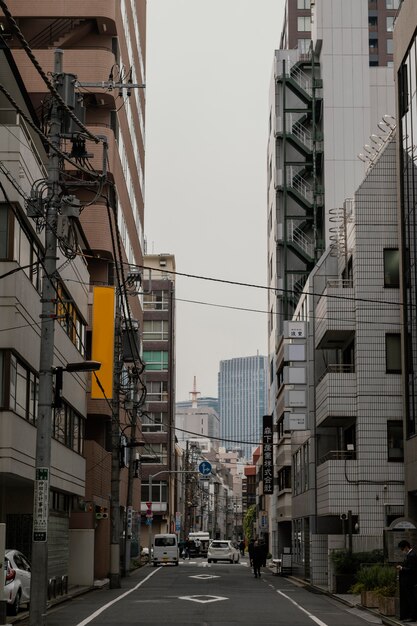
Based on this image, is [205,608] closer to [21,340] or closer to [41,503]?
[41,503]

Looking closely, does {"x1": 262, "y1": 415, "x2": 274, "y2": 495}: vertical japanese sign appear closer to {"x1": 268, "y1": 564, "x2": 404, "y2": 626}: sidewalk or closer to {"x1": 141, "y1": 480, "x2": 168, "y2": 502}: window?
{"x1": 268, "y1": 564, "x2": 404, "y2": 626}: sidewalk

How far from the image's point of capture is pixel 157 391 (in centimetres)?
12062

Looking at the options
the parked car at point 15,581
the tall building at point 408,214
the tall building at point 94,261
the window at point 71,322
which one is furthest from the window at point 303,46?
the parked car at point 15,581

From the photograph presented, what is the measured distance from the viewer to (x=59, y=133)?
21953 millimetres

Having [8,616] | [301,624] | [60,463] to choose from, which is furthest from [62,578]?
[301,624]

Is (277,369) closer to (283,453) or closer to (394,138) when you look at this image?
(283,453)

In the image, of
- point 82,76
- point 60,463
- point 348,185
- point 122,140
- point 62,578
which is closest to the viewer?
point 62,578

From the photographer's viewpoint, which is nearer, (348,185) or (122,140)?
(122,140)

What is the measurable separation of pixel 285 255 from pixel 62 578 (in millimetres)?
50034

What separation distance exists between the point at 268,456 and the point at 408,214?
41302 millimetres

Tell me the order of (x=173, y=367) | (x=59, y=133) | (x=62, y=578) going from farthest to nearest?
(x=173, y=367) < (x=62, y=578) < (x=59, y=133)

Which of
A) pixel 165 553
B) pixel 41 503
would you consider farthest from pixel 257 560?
pixel 41 503

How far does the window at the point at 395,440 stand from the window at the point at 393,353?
1989 mm

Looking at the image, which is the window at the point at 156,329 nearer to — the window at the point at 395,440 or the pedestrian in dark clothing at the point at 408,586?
the window at the point at 395,440
